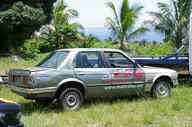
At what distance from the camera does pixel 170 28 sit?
32.4 meters

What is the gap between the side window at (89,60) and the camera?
39.9 ft

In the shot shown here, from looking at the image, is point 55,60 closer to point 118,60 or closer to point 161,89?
point 118,60

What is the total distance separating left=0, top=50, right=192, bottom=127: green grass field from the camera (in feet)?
33.3

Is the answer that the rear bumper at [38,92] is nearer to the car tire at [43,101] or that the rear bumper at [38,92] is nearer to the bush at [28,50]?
the car tire at [43,101]

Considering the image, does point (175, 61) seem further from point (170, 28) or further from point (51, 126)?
point (170, 28)

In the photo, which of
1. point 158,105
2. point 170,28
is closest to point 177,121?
point 158,105

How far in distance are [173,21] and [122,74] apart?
2040cm

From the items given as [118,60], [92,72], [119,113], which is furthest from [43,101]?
[118,60]

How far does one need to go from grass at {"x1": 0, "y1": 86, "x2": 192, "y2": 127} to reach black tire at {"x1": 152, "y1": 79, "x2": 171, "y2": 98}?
0.23m

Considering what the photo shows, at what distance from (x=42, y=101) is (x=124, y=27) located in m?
21.2

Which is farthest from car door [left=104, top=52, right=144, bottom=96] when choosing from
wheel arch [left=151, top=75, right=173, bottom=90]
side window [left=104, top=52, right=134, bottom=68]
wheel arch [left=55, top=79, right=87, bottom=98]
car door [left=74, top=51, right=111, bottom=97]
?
wheel arch [left=55, top=79, right=87, bottom=98]

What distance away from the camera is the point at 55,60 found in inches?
481

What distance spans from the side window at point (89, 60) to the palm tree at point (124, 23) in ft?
66.4

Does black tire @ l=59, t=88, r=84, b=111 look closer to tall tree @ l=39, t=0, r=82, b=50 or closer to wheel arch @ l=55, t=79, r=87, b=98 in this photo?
wheel arch @ l=55, t=79, r=87, b=98
